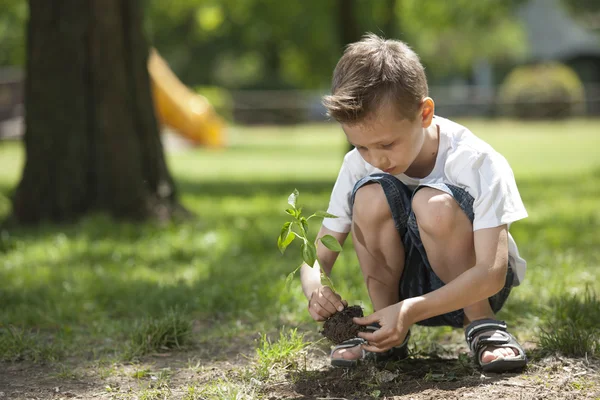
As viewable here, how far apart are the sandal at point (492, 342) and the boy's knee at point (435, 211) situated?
1.28ft

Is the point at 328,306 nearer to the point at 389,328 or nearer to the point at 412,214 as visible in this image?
the point at 389,328

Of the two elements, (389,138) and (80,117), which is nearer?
(389,138)

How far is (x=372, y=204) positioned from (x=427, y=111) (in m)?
0.36

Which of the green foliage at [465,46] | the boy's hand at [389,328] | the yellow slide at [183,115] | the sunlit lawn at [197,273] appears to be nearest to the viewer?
the boy's hand at [389,328]

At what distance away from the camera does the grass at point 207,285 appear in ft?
9.87

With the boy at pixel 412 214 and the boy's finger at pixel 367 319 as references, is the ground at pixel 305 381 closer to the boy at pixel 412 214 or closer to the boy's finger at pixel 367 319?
the boy at pixel 412 214

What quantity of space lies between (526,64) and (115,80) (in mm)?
39483

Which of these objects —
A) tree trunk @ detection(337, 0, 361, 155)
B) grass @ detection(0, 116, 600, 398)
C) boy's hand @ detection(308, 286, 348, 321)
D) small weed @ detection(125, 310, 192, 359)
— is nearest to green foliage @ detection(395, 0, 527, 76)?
tree trunk @ detection(337, 0, 361, 155)

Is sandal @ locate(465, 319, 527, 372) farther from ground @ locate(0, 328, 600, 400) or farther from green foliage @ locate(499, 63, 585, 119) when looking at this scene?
green foliage @ locate(499, 63, 585, 119)

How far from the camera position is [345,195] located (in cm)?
274

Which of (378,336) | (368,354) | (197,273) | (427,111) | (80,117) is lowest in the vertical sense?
(197,273)

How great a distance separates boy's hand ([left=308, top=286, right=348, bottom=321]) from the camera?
8.30 ft

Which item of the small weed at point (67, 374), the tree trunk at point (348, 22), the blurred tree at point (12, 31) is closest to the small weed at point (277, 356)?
the small weed at point (67, 374)

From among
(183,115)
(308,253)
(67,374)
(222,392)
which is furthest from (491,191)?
(183,115)
